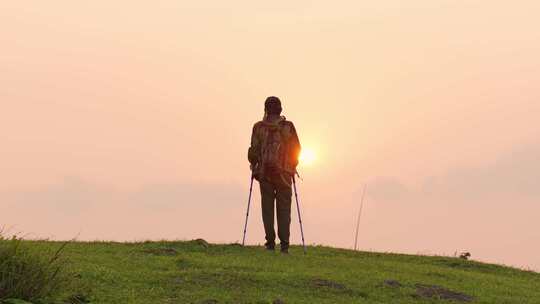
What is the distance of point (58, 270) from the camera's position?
46.0 feet

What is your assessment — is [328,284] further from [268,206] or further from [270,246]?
[270,246]

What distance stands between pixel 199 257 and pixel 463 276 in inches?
247

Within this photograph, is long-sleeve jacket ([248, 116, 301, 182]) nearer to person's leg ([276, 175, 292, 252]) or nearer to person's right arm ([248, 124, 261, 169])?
person's right arm ([248, 124, 261, 169])

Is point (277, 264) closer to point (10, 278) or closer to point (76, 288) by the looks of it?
point (76, 288)

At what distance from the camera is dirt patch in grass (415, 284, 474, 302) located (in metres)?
17.3

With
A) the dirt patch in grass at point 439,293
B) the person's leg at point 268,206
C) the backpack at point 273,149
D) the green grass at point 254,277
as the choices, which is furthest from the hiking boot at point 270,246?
the dirt patch in grass at point 439,293

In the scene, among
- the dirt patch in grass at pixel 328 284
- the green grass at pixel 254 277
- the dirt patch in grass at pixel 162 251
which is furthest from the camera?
the dirt patch in grass at pixel 162 251

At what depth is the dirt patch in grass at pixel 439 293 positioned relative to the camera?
17328 mm

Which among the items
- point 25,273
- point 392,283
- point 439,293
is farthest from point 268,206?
point 25,273

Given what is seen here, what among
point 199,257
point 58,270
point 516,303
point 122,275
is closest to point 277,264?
point 199,257

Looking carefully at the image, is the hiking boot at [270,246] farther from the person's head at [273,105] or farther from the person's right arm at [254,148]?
the person's head at [273,105]

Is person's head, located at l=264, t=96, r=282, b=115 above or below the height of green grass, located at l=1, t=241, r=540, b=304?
above

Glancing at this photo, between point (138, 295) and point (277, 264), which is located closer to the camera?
point (138, 295)

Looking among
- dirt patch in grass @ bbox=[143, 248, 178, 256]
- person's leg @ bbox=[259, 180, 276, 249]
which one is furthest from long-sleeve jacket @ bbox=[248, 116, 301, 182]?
dirt patch in grass @ bbox=[143, 248, 178, 256]
